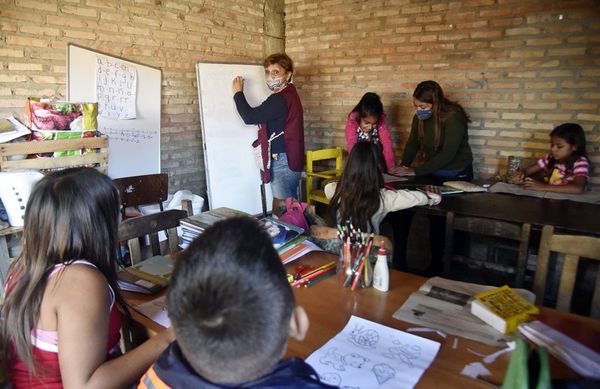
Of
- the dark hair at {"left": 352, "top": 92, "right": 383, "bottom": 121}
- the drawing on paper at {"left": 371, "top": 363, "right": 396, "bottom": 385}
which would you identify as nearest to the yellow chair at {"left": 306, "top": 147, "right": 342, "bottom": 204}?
the dark hair at {"left": 352, "top": 92, "right": 383, "bottom": 121}

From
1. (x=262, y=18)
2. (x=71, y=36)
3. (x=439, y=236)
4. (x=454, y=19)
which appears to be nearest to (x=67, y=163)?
(x=71, y=36)

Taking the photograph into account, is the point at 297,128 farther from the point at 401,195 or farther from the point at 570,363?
Answer: the point at 570,363

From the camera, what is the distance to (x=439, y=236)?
3.22 metres

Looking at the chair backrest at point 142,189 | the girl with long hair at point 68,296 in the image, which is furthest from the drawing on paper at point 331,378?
the chair backrest at point 142,189

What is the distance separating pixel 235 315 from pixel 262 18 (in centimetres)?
467

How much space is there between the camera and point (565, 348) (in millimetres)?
1133

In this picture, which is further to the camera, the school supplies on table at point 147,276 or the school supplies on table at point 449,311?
the school supplies on table at point 147,276

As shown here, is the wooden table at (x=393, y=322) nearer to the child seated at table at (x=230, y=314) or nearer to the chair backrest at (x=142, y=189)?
the child seated at table at (x=230, y=314)

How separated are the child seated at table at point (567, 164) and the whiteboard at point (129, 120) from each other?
317 cm

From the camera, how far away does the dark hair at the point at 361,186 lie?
2207 millimetres

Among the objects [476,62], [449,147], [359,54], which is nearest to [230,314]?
[449,147]

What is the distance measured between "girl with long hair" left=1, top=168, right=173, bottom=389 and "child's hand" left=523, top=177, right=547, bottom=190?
9.23 ft

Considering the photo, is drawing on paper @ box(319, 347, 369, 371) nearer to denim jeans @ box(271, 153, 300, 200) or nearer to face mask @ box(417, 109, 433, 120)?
face mask @ box(417, 109, 433, 120)

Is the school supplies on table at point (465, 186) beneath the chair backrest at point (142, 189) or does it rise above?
above
